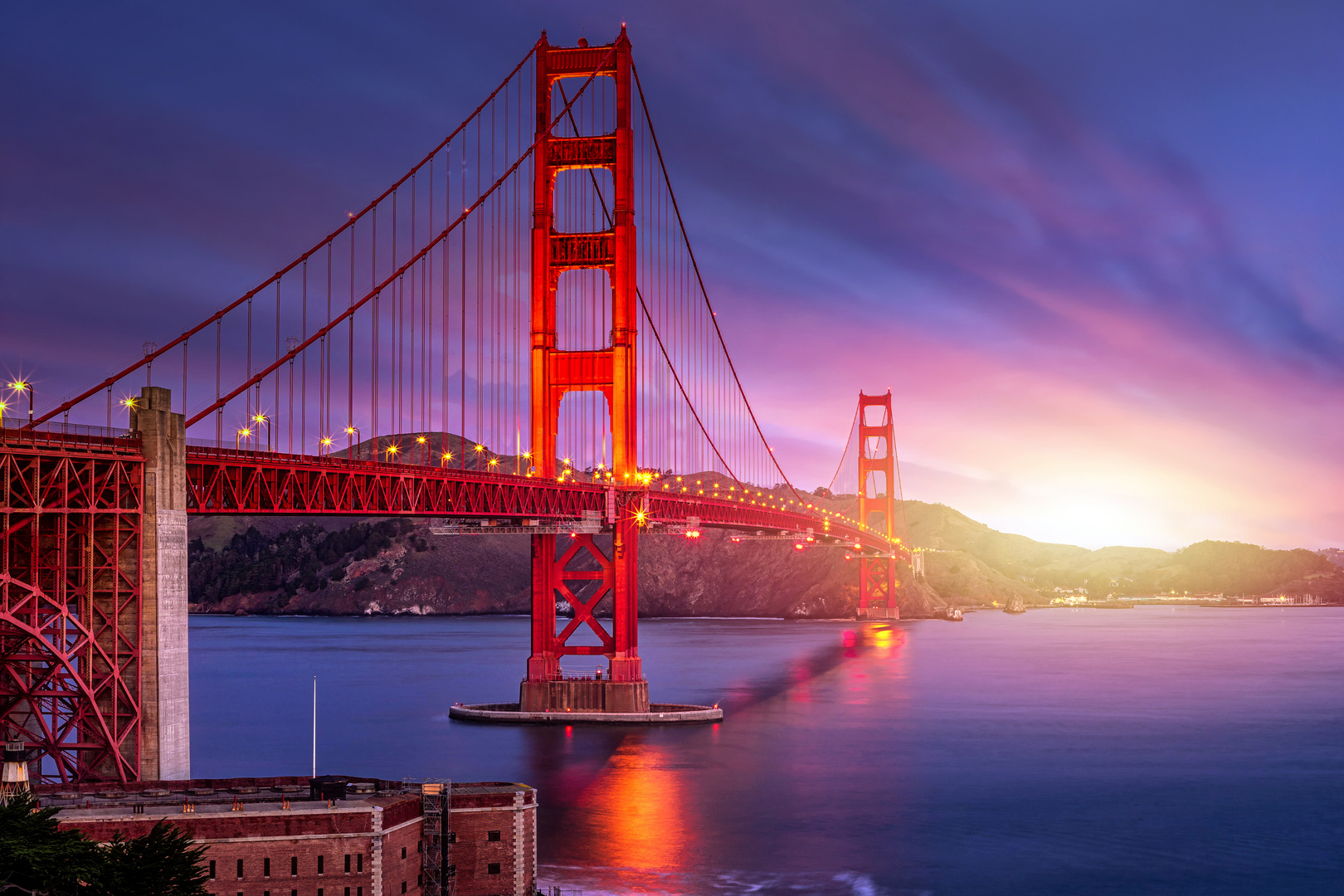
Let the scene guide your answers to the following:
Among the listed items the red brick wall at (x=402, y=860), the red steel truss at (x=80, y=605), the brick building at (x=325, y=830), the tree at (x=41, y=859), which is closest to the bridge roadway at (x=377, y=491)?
the red steel truss at (x=80, y=605)

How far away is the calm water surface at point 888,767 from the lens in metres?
38.5

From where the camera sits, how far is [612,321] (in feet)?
195

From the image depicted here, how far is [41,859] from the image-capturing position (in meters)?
22.2

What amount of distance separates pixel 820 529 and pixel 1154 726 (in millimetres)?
40018

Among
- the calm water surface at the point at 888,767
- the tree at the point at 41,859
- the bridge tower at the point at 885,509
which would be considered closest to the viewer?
the tree at the point at 41,859

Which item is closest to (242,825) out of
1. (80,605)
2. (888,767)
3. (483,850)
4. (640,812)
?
(483,850)

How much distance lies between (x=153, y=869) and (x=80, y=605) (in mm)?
8550

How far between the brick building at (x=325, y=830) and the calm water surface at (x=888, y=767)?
3.20 metres

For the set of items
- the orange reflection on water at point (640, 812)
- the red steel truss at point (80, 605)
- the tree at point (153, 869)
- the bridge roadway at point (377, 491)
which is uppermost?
the bridge roadway at point (377, 491)

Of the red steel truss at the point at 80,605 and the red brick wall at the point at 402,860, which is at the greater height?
the red steel truss at the point at 80,605

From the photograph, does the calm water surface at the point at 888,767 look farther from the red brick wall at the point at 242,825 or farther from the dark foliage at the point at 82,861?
the dark foliage at the point at 82,861

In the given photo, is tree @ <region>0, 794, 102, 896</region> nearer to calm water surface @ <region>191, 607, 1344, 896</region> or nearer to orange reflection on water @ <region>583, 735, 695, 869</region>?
calm water surface @ <region>191, 607, 1344, 896</region>

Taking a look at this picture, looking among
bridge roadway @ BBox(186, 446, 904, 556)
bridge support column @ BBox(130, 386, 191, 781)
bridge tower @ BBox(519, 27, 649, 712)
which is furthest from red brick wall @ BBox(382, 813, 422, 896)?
bridge tower @ BBox(519, 27, 649, 712)

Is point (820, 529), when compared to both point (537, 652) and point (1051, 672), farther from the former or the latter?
point (537, 652)
